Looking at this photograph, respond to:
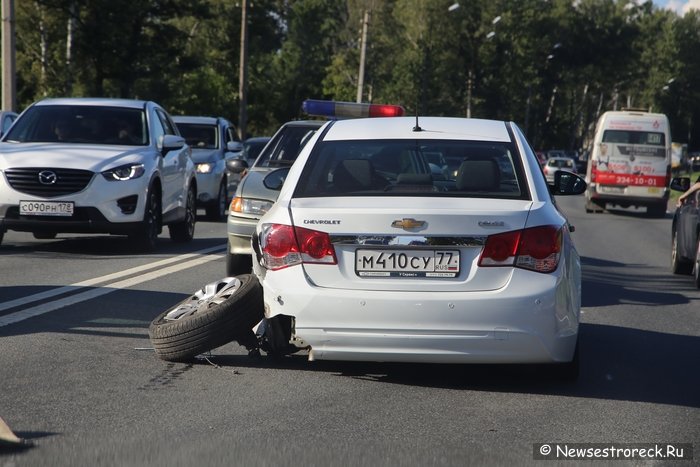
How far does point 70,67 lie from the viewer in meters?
48.5

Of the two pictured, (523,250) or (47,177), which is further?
(47,177)

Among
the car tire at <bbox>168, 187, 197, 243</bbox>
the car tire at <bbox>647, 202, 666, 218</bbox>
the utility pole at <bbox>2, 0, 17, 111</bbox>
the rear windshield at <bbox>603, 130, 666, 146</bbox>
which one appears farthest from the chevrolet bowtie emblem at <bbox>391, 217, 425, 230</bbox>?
the car tire at <bbox>647, 202, 666, 218</bbox>

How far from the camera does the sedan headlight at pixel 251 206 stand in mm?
11781

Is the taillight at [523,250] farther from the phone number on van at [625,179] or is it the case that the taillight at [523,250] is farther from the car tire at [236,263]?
the phone number on van at [625,179]

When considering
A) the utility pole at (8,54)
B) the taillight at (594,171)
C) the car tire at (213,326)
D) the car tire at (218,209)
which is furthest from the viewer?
the taillight at (594,171)

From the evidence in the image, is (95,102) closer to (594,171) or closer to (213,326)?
(213,326)

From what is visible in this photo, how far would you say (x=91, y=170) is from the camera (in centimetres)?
1384

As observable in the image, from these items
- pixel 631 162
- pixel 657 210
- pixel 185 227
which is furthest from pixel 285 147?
Result: pixel 657 210

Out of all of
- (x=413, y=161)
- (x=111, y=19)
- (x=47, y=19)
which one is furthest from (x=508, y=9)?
(x=413, y=161)

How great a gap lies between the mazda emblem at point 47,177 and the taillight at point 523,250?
8143 millimetres

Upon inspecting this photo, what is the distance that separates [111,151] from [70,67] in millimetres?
35286

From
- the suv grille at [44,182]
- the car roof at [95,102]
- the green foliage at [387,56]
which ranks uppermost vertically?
the car roof at [95,102]

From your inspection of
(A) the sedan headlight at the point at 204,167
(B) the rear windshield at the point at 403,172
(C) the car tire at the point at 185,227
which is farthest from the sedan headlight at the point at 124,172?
(A) the sedan headlight at the point at 204,167
